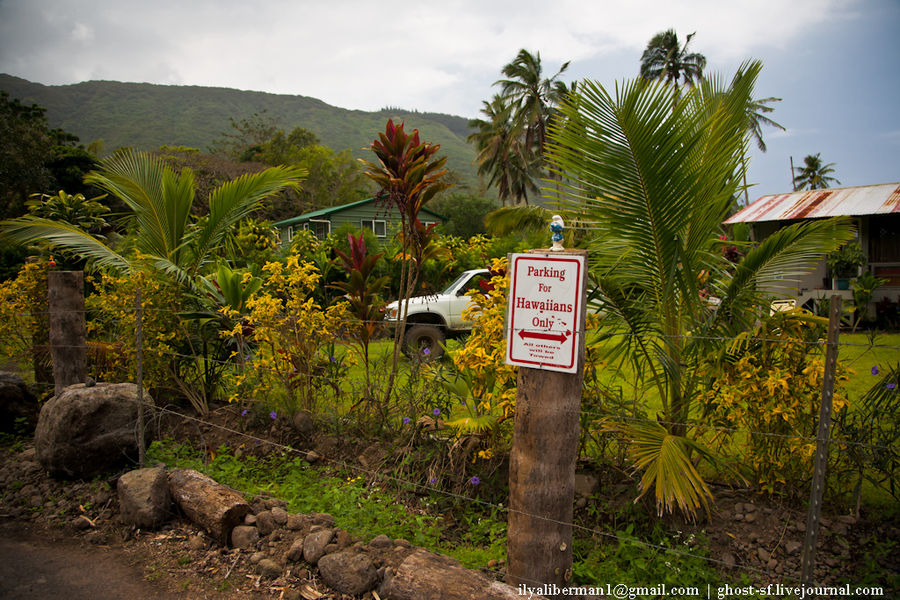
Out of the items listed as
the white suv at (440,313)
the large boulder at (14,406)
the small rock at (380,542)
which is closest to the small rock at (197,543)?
the small rock at (380,542)

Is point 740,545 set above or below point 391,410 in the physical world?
below

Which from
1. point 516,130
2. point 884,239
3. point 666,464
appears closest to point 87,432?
point 666,464

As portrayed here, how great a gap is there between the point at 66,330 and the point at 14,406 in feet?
3.68

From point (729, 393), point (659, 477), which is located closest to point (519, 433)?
point (659, 477)

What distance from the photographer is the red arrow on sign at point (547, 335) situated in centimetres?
244

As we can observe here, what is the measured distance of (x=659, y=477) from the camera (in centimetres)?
278

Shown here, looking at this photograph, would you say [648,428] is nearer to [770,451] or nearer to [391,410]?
[770,451]

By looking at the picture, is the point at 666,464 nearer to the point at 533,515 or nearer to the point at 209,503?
the point at 533,515

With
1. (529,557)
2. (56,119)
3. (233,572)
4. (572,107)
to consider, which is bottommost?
(233,572)

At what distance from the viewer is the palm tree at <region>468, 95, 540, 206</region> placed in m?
33.1

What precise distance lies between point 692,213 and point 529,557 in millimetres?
2090

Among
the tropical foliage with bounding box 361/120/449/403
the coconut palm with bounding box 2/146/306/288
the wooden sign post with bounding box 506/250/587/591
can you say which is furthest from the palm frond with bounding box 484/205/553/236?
the wooden sign post with bounding box 506/250/587/591

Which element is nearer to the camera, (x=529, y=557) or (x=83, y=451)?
(x=529, y=557)

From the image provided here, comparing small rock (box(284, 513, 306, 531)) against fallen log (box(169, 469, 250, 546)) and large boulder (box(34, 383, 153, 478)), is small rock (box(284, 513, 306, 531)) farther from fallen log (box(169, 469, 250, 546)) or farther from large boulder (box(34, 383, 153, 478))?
large boulder (box(34, 383, 153, 478))
